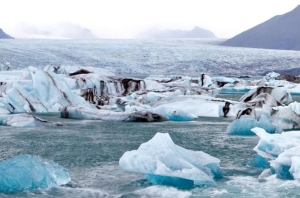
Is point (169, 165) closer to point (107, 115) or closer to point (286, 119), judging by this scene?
point (286, 119)

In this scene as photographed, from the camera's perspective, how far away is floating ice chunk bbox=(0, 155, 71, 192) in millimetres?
3500

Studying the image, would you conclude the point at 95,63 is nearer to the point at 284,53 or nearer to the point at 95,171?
the point at 284,53

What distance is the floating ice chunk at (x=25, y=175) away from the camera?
138 inches

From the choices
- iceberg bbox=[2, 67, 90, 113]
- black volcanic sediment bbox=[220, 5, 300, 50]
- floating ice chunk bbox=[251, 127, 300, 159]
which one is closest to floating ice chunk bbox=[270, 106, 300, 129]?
floating ice chunk bbox=[251, 127, 300, 159]

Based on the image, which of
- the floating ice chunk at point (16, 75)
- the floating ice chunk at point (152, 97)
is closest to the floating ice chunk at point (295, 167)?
the floating ice chunk at point (152, 97)

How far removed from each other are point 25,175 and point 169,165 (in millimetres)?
1050

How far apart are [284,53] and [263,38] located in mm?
27311

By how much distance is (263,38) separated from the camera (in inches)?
2409

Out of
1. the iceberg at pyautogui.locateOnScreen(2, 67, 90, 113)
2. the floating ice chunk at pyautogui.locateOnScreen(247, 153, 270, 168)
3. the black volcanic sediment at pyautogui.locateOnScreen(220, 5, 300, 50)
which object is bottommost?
the floating ice chunk at pyautogui.locateOnScreen(247, 153, 270, 168)

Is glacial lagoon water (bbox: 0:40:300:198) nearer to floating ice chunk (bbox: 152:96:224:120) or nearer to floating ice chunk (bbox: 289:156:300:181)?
floating ice chunk (bbox: 289:156:300:181)

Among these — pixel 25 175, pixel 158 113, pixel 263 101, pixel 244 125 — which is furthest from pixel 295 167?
pixel 263 101

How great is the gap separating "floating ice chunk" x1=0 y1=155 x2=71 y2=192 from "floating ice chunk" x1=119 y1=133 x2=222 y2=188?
58cm

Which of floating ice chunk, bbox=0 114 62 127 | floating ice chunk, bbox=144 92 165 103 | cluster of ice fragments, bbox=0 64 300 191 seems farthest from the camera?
floating ice chunk, bbox=144 92 165 103

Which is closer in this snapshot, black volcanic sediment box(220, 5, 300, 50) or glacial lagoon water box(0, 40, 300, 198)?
glacial lagoon water box(0, 40, 300, 198)
